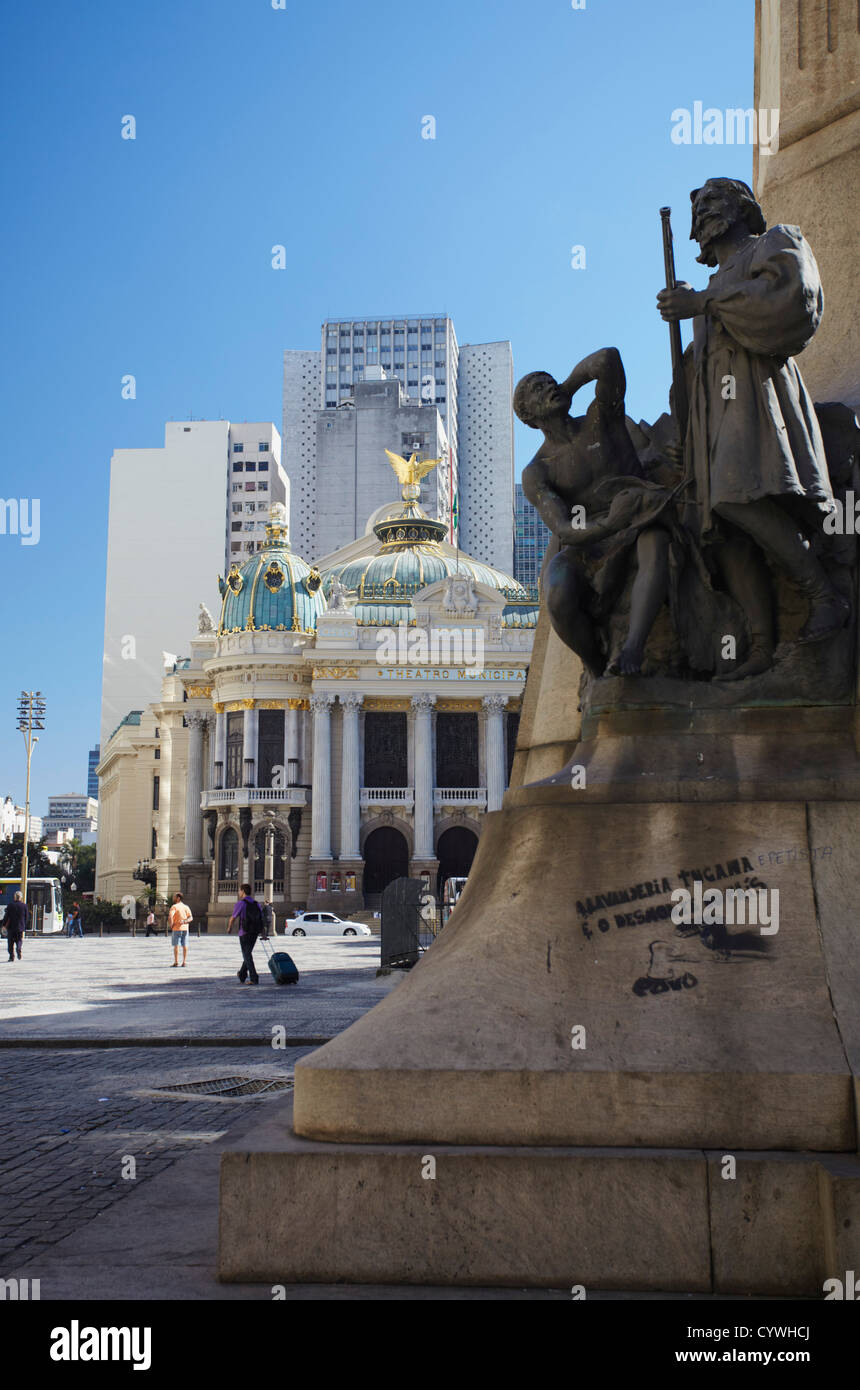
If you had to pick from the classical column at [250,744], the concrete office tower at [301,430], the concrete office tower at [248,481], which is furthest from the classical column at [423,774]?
the concrete office tower at [301,430]

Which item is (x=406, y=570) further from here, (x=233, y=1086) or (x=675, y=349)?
(x=675, y=349)

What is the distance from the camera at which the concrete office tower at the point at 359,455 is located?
11362 centimetres

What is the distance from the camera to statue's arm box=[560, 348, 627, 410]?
18.7ft

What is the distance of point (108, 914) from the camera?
71.5 meters

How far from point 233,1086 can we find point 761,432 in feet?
20.2

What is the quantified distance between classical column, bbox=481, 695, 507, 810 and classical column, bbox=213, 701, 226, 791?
546 inches

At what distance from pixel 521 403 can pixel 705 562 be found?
1.18m

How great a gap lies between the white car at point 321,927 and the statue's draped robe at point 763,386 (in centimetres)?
4462

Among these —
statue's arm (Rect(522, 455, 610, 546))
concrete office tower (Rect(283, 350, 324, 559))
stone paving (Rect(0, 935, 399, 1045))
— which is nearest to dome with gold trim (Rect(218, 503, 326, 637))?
stone paving (Rect(0, 935, 399, 1045))

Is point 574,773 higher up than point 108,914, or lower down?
higher up

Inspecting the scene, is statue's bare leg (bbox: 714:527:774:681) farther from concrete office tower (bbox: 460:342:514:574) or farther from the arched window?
concrete office tower (bbox: 460:342:514:574)

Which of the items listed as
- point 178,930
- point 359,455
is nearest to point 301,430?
point 359,455

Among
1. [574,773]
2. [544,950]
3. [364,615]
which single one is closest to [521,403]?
[574,773]

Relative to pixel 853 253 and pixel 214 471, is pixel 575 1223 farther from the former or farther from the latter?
pixel 214 471
